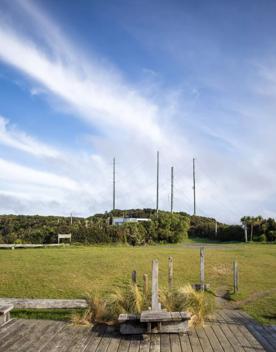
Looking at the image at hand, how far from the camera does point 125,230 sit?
33.7m

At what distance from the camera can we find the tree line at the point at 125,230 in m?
32.2

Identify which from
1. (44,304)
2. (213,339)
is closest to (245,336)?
(213,339)

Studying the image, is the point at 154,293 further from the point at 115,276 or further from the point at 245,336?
the point at 115,276

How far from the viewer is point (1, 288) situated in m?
11.6

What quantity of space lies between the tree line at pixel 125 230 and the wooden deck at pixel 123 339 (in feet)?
81.6

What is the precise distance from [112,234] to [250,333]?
26914mm

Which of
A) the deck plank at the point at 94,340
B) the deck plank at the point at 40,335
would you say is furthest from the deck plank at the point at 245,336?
the deck plank at the point at 40,335

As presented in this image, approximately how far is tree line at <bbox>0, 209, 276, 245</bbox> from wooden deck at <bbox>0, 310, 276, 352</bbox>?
24882mm

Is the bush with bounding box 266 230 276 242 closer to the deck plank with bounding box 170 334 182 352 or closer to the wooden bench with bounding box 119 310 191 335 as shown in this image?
the wooden bench with bounding box 119 310 191 335

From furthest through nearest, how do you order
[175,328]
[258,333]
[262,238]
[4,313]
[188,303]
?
[262,238]
[188,303]
[4,313]
[258,333]
[175,328]

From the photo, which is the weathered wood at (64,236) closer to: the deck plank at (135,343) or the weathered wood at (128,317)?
the weathered wood at (128,317)

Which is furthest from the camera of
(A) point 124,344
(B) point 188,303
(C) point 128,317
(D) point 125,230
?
(D) point 125,230

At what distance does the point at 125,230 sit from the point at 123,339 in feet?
89.2

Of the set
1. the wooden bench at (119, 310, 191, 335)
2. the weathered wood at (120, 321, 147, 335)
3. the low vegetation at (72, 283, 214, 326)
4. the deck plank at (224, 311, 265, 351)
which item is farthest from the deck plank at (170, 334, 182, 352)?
the deck plank at (224, 311, 265, 351)
